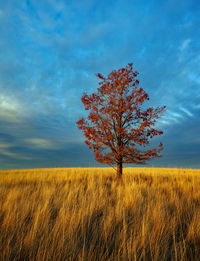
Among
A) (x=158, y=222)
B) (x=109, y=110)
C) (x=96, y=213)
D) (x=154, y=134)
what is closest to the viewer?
(x=158, y=222)

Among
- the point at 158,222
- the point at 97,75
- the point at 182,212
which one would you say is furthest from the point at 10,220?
the point at 97,75

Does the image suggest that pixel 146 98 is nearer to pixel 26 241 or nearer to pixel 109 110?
pixel 109 110

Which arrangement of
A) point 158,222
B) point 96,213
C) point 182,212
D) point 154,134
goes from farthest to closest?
1. point 154,134
2. point 182,212
3. point 96,213
4. point 158,222

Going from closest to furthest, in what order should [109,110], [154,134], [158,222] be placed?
[158,222] → [154,134] → [109,110]

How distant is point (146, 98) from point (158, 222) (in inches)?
301

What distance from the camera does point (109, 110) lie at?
33.2 feet

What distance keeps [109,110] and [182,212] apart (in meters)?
6.89

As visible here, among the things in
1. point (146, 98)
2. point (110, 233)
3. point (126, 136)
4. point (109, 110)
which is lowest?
point (110, 233)

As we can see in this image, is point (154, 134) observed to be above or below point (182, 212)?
above

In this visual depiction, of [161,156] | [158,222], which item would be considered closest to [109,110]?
[161,156]

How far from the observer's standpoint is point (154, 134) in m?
9.45

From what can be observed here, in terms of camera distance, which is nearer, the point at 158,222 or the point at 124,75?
the point at 158,222

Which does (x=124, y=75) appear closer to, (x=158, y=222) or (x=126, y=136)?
(x=126, y=136)

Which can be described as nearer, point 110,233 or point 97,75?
point 110,233
